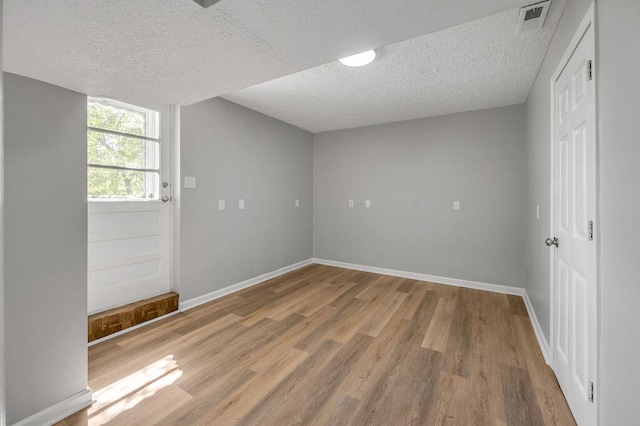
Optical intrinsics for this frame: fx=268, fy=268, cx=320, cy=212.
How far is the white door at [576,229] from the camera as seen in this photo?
1.25 m

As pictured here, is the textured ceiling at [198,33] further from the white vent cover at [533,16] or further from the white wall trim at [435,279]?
the white wall trim at [435,279]

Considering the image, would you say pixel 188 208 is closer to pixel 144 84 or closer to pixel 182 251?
pixel 182 251

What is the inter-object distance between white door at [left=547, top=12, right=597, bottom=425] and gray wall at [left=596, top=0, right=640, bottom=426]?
11 centimetres

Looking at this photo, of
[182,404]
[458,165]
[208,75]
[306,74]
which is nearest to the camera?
[208,75]

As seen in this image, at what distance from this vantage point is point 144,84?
1.49m

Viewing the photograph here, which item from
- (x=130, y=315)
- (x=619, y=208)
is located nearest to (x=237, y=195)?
(x=130, y=315)

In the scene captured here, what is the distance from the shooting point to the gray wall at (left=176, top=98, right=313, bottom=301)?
2961mm

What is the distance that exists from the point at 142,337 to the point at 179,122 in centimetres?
209

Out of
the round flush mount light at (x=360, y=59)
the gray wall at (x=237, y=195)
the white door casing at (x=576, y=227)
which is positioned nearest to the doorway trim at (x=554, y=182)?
the white door casing at (x=576, y=227)

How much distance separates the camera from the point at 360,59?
7.38ft

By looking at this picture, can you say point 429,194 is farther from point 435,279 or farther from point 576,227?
point 576,227

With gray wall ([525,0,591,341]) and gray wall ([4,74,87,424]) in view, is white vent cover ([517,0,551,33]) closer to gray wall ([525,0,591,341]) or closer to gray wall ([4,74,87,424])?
gray wall ([525,0,591,341])

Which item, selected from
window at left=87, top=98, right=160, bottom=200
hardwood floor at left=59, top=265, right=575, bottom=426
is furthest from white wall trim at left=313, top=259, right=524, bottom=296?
window at left=87, top=98, right=160, bottom=200

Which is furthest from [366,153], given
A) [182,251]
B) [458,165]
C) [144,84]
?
[144,84]
